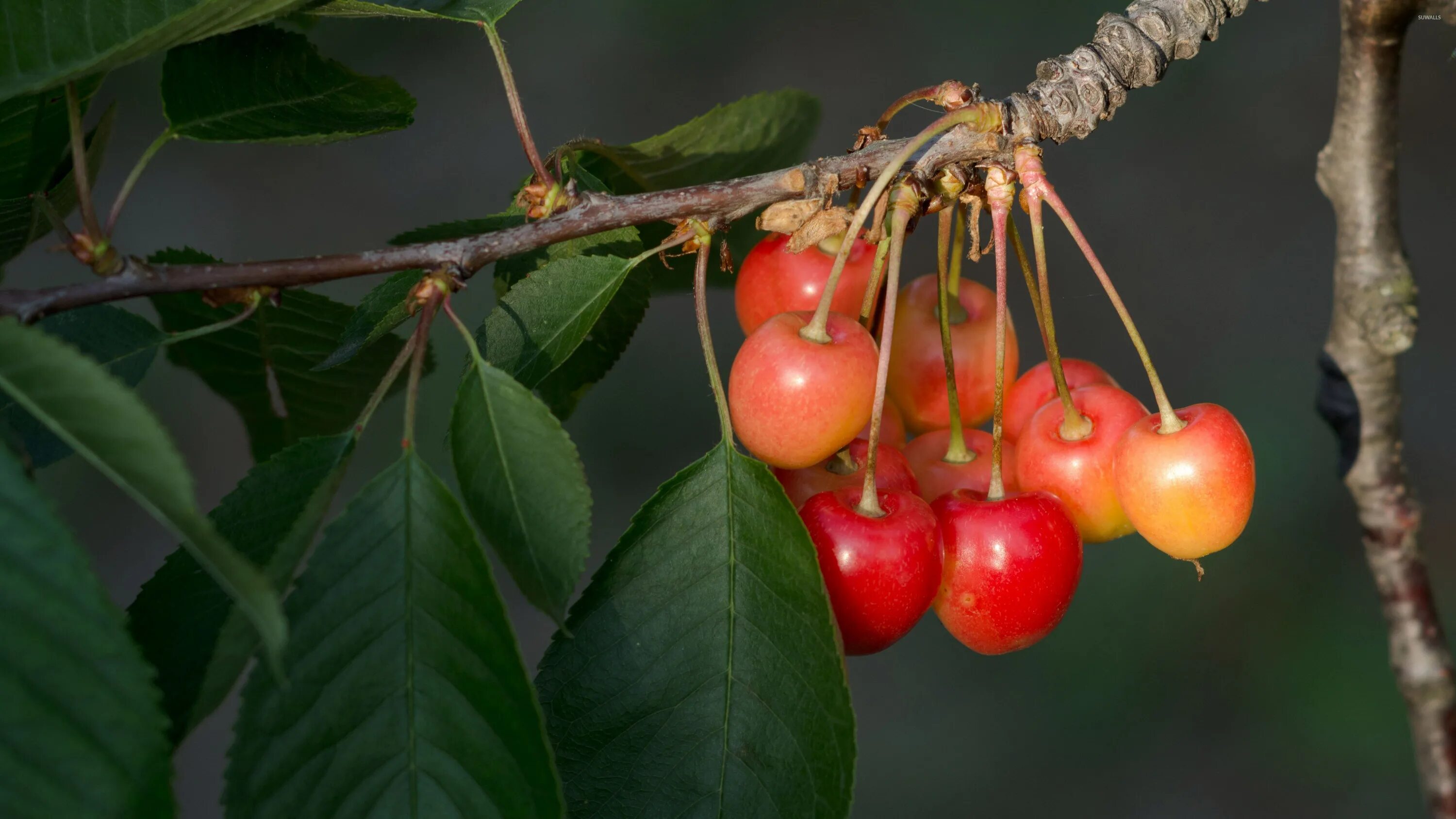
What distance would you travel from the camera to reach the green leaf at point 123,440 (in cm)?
33

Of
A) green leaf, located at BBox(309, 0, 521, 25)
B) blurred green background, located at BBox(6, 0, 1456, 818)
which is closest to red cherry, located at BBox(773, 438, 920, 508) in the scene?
green leaf, located at BBox(309, 0, 521, 25)

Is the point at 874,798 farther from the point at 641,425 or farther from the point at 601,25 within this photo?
the point at 601,25

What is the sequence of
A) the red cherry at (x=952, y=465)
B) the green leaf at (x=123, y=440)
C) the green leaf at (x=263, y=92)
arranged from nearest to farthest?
1. the green leaf at (x=123, y=440)
2. the green leaf at (x=263, y=92)
3. the red cherry at (x=952, y=465)

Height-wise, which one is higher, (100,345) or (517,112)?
(517,112)

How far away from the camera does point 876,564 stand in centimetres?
51

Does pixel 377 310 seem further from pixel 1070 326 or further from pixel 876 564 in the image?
pixel 1070 326

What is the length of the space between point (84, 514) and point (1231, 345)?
2.66m

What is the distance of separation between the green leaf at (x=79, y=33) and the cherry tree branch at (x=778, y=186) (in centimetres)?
9

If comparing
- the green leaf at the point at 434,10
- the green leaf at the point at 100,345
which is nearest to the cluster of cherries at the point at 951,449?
the green leaf at the point at 434,10

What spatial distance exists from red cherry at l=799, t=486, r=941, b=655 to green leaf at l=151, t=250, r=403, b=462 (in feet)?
1.09

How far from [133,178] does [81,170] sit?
5 cm

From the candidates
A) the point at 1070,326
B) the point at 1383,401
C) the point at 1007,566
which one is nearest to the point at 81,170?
the point at 1007,566

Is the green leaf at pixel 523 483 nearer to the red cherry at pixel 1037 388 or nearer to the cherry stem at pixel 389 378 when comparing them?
the cherry stem at pixel 389 378

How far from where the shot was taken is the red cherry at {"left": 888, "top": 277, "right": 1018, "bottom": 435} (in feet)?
2.21
